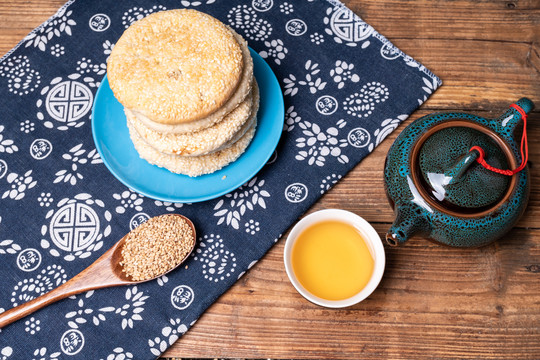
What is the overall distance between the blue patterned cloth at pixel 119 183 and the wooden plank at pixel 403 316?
8 centimetres

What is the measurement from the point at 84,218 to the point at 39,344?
39 cm

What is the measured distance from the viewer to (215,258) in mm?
1459

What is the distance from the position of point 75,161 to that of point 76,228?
22 centimetres

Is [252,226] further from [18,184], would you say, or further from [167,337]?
[18,184]

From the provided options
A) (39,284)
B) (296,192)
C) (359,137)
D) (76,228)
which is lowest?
(39,284)

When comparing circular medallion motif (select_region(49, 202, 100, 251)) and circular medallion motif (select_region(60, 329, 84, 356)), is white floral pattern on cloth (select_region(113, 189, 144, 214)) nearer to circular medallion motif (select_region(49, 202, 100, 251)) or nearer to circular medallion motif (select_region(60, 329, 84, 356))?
circular medallion motif (select_region(49, 202, 100, 251))

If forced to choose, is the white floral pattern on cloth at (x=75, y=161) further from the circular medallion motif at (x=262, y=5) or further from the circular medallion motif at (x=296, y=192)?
the circular medallion motif at (x=262, y=5)

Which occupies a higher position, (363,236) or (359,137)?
(359,137)

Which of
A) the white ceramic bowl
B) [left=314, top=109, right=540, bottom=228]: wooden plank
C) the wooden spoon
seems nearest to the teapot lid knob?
the white ceramic bowl

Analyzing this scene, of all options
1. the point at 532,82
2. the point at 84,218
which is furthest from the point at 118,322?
the point at 532,82

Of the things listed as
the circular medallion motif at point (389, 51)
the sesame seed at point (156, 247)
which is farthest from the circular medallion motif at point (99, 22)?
the circular medallion motif at point (389, 51)

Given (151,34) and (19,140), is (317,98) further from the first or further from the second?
(19,140)

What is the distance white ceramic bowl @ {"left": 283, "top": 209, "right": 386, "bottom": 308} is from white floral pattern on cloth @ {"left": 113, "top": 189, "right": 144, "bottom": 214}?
501 millimetres

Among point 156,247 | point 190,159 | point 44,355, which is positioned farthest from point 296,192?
point 44,355
